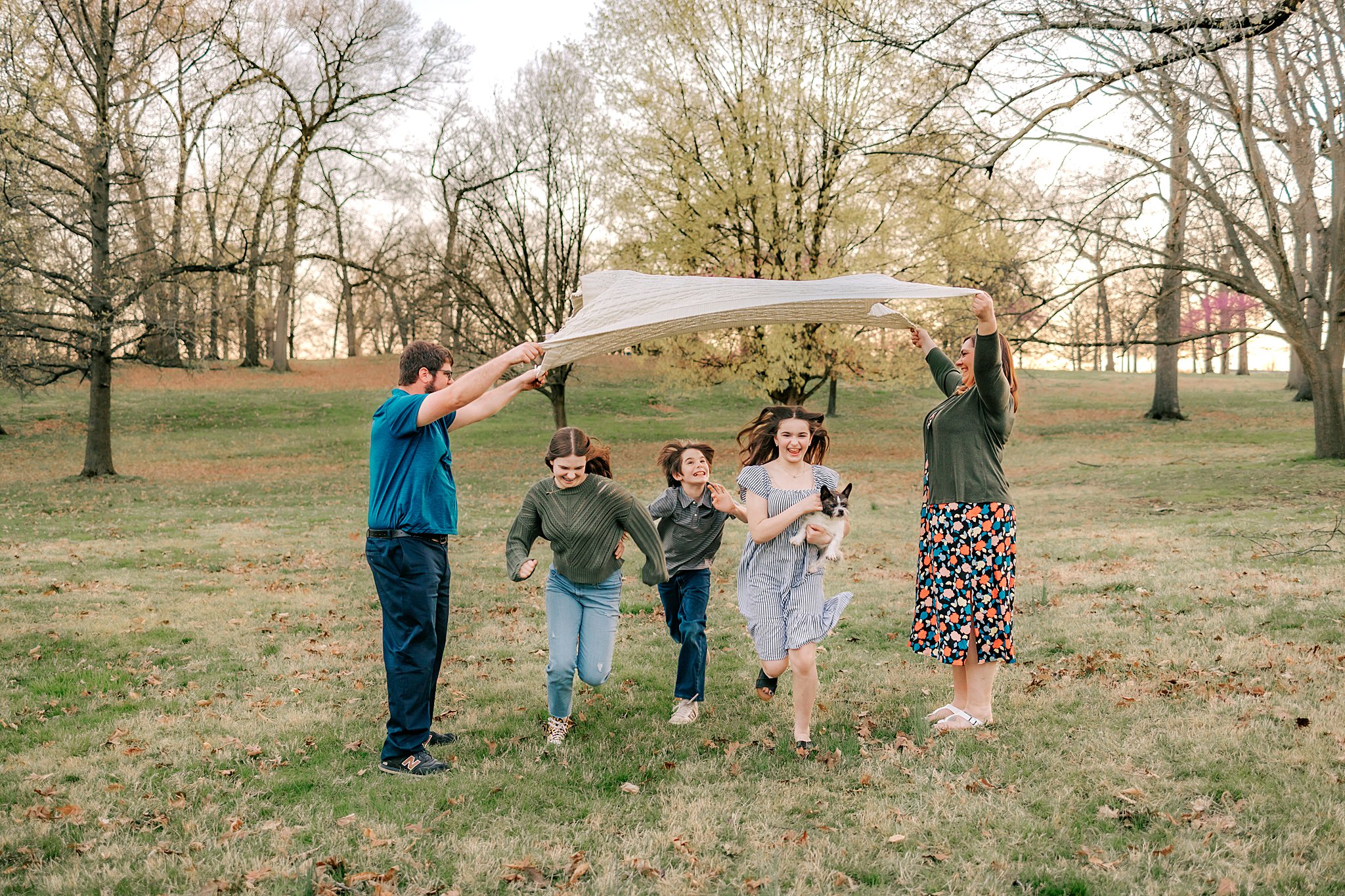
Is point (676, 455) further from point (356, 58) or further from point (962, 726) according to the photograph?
point (356, 58)

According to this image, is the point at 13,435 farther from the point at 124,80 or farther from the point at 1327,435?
the point at 1327,435

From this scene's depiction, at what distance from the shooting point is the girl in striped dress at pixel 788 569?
5078 millimetres

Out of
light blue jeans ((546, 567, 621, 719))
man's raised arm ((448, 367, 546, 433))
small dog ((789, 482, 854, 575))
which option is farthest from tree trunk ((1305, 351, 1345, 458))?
man's raised arm ((448, 367, 546, 433))

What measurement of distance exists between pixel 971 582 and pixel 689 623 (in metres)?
1.80

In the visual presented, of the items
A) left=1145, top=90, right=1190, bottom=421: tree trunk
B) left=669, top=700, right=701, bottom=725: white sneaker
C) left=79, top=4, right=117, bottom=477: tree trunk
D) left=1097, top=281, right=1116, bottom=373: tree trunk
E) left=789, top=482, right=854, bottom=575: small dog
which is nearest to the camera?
left=789, top=482, right=854, bottom=575: small dog

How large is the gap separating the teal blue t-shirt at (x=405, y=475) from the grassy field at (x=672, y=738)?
137 centimetres

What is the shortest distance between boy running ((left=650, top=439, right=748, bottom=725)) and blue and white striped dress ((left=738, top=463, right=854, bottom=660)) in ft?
1.91

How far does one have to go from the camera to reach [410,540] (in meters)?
4.80

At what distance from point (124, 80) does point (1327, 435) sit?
1033 inches

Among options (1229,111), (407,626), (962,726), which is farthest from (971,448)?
(1229,111)

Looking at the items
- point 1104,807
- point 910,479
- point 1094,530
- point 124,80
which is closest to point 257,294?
point 124,80

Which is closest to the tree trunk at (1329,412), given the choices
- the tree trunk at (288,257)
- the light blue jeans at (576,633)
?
the light blue jeans at (576,633)

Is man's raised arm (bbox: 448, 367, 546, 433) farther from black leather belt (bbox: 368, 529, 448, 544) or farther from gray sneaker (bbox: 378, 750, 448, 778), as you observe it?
gray sneaker (bbox: 378, 750, 448, 778)

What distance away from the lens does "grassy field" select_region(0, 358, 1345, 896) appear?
12.7 ft
